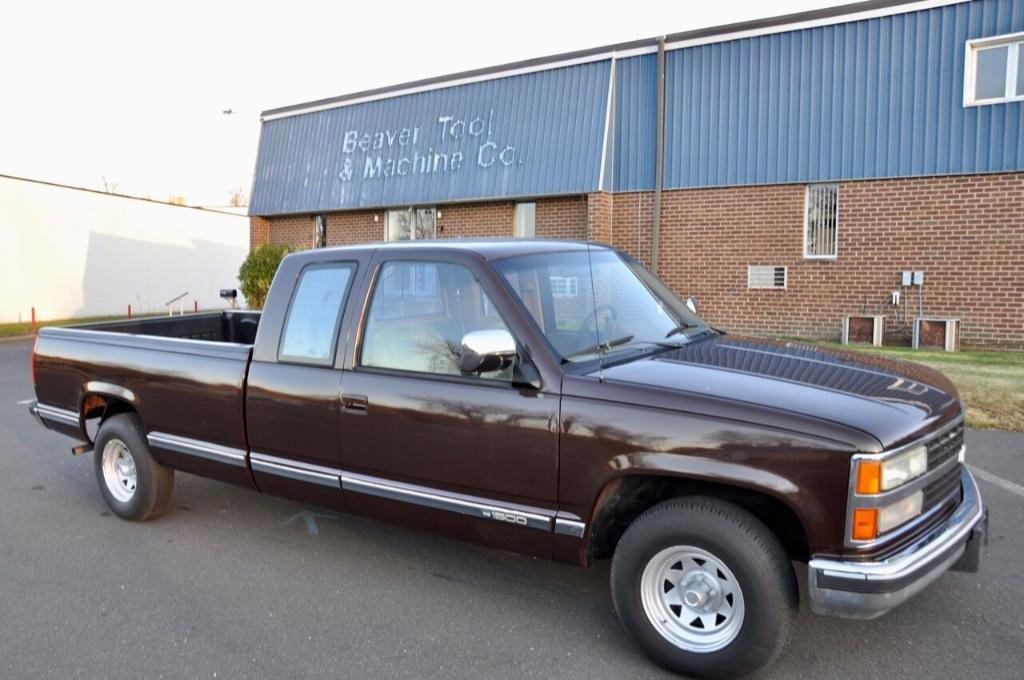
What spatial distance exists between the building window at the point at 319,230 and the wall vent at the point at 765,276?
10912 mm

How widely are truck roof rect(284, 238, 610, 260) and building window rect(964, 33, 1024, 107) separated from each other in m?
10.6

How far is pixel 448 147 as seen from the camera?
1698 centimetres

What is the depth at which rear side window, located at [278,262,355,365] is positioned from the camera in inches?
167

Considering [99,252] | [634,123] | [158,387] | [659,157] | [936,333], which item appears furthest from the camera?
[99,252]

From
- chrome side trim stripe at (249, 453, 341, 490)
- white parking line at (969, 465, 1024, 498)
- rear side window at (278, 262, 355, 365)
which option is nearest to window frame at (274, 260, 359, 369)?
rear side window at (278, 262, 355, 365)

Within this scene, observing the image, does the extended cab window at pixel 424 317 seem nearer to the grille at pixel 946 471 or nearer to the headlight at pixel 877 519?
the headlight at pixel 877 519

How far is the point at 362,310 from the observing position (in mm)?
4145

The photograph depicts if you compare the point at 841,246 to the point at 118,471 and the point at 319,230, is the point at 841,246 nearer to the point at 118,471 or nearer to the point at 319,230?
the point at 118,471

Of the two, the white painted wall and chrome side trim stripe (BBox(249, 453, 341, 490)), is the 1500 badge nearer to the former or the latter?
chrome side trim stripe (BBox(249, 453, 341, 490))

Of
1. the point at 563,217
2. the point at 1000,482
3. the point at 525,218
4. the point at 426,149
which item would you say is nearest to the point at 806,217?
the point at 563,217

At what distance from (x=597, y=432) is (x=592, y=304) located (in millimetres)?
939

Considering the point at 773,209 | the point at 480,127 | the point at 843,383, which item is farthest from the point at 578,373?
the point at 480,127

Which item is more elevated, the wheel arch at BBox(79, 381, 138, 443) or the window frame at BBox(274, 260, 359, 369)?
the window frame at BBox(274, 260, 359, 369)

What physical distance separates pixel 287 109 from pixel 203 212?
1519cm
